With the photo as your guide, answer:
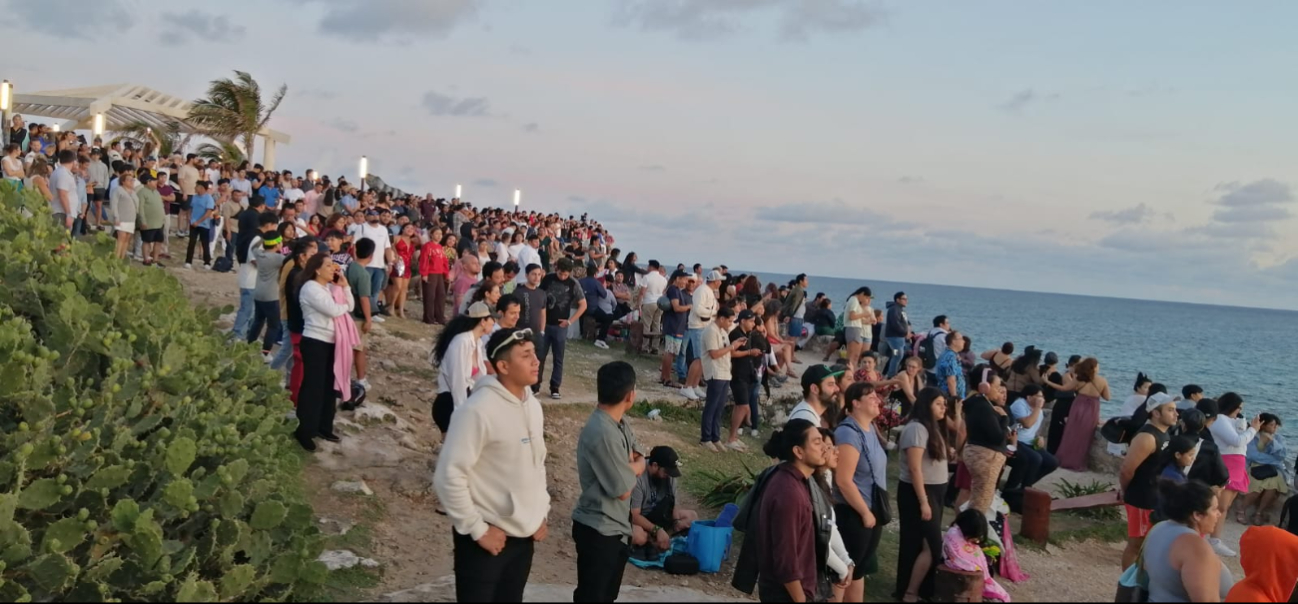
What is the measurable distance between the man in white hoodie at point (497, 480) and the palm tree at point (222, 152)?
2479 cm

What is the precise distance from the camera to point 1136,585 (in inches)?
190

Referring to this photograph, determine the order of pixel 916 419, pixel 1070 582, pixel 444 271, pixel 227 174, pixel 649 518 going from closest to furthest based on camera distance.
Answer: pixel 916 419 → pixel 649 518 → pixel 1070 582 → pixel 444 271 → pixel 227 174

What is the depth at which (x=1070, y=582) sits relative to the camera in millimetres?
8633

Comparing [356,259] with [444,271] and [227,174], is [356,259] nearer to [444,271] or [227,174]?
[444,271]

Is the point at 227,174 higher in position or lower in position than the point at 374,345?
higher

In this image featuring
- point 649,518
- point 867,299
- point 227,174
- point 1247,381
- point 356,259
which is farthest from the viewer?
point 1247,381

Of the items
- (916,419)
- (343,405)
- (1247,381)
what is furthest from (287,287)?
(1247,381)

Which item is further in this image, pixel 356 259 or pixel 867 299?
pixel 867 299

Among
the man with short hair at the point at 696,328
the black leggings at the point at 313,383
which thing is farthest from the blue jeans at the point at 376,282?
the black leggings at the point at 313,383

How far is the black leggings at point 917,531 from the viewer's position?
22.5ft

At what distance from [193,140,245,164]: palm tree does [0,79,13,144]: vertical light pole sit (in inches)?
449

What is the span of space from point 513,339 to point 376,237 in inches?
372

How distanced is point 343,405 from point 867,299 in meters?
9.82

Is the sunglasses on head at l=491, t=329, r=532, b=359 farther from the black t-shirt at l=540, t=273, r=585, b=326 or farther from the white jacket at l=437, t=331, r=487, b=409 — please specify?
the black t-shirt at l=540, t=273, r=585, b=326
